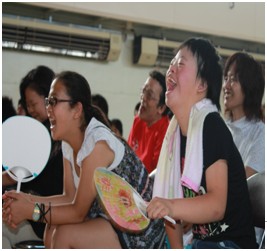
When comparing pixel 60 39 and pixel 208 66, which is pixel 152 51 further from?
pixel 208 66

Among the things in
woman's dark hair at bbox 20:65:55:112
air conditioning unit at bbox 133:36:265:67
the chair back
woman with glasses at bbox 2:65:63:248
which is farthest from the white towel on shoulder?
air conditioning unit at bbox 133:36:265:67

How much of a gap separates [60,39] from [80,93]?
2718 millimetres

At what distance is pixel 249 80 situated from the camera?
2.41 m

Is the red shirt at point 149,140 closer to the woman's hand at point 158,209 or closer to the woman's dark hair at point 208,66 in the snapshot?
the woman's dark hair at point 208,66

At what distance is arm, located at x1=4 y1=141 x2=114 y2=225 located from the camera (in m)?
1.93

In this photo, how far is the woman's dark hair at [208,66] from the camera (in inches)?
68.4

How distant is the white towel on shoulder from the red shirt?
135cm

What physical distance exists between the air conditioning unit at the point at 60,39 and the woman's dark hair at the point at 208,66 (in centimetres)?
301

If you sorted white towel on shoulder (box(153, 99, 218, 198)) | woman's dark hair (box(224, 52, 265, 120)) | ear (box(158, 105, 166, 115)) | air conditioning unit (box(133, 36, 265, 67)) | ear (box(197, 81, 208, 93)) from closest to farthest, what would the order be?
1. white towel on shoulder (box(153, 99, 218, 198))
2. ear (box(197, 81, 208, 93))
3. woman's dark hair (box(224, 52, 265, 120))
4. ear (box(158, 105, 166, 115))
5. air conditioning unit (box(133, 36, 265, 67))

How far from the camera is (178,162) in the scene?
5.85 feet

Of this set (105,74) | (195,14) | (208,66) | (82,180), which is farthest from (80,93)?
(195,14)

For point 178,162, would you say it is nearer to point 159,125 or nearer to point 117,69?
point 159,125

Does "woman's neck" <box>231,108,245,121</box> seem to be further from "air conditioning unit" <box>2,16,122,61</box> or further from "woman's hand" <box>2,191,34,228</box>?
"air conditioning unit" <box>2,16,122,61</box>

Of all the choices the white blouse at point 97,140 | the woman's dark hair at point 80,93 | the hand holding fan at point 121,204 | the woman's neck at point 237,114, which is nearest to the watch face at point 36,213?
the white blouse at point 97,140
